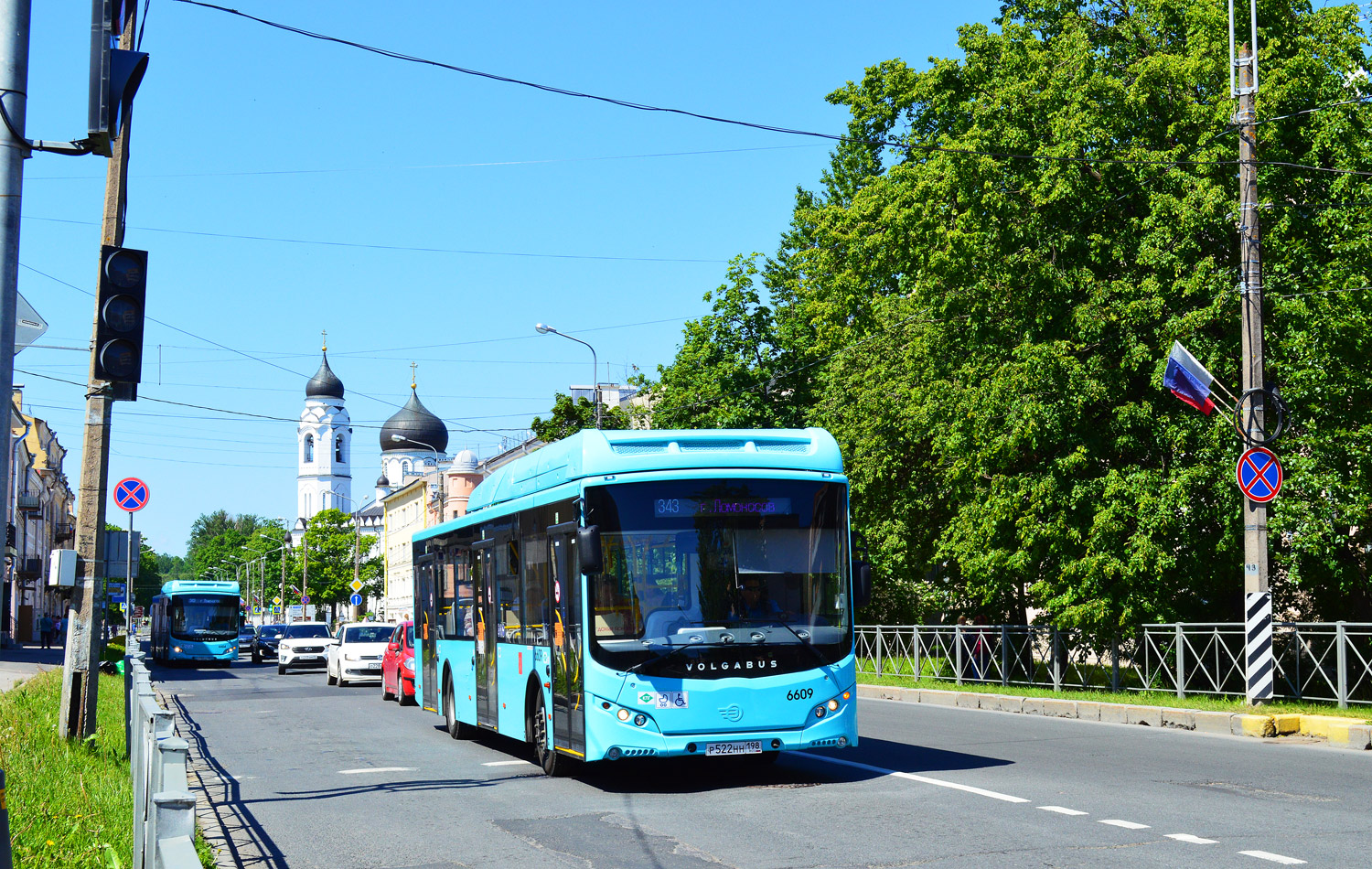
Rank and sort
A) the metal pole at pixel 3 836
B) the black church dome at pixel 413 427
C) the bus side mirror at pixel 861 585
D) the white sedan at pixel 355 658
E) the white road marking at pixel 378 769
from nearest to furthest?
1. the metal pole at pixel 3 836
2. the bus side mirror at pixel 861 585
3. the white road marking at pixel 378 769
4. the white sedan at pixel 355 658
5. the black church dome at pixel 413 427

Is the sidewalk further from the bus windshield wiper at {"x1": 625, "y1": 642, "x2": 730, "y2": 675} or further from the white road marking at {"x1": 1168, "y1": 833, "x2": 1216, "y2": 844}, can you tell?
the white road marking at {"x1": 1168, "y1": 833, "x2": 1216, "y2": 844}

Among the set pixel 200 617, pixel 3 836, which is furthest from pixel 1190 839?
pixel 200 617

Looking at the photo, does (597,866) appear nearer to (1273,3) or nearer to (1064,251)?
(1064,251)

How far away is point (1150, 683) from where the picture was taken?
2130 centimetres

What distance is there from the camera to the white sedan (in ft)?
107

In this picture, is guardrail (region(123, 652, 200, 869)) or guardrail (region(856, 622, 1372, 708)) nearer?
guardrail (region(123, 652, 200, 869))

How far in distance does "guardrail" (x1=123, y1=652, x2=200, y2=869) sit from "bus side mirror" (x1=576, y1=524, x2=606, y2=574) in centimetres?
325

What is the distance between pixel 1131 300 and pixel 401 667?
45.5ft

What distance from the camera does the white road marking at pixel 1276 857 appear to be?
25.5 ft

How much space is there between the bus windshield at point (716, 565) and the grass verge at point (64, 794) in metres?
3.83

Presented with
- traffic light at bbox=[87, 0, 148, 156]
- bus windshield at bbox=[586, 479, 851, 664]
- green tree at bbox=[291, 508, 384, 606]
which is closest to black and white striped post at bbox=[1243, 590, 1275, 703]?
bus windshield at bbox=[586, 479, 851, 664]

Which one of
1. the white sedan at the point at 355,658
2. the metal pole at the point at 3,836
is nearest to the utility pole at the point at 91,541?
the metal pole at the point at 3,836

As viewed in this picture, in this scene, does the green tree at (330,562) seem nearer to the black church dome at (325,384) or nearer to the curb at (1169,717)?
the black church dome at (325,384)

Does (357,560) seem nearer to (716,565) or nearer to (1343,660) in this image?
(1343,660)
